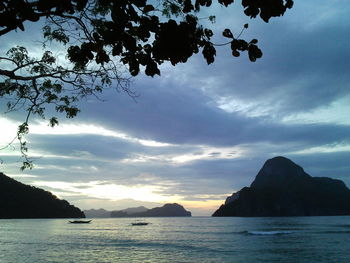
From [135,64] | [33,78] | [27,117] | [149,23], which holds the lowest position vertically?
[135,64]

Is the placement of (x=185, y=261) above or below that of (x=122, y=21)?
below

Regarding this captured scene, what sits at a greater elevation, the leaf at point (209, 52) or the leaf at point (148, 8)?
the leaf at point (148, 8)

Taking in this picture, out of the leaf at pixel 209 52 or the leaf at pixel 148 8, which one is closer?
the leaf at pixel 148 8

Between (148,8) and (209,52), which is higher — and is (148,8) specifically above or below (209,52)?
above

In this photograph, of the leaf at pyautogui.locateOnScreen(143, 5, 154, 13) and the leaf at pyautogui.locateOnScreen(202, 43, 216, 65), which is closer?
the leaf at pyautogui.locateOnScreen(143, 5, 154, 13)

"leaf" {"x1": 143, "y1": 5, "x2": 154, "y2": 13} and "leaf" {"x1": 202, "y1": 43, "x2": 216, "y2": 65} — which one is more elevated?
"leaf" {"x1": 143, "y1": 5, "x2": 154, "y2": 13}

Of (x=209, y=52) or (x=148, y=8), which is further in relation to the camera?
(x=209, y=52)

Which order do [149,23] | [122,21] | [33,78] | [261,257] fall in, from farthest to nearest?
1. [261,257]
2. [33,78]
3. [149,23]
4. [122,21]

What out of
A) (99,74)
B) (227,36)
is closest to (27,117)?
(99,74)

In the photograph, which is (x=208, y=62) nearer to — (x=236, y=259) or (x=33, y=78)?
(x=33, y=78)

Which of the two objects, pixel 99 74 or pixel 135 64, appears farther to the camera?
pixel 99 74

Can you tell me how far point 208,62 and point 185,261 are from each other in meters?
44.6

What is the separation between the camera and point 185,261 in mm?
45688

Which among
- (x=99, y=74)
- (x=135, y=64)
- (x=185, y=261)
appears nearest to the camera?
(x=135, y=64)
